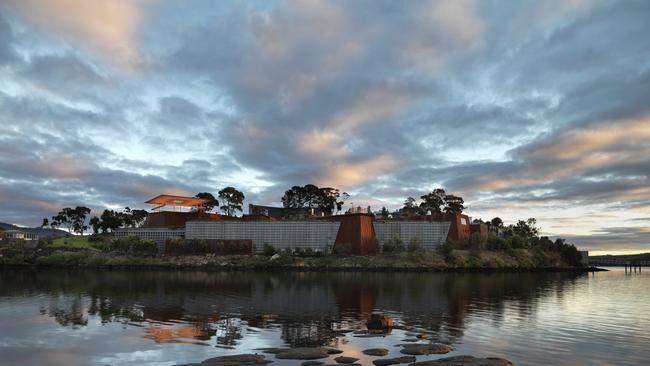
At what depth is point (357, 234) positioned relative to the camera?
125 m

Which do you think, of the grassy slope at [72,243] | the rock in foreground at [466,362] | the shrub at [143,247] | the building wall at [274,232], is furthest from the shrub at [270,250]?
the rock in foreground at [466,362]

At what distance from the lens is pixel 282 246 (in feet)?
429

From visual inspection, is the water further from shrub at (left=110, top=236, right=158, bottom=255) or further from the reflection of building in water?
shrub at (left=110, top=236, right=158, bottom=255)

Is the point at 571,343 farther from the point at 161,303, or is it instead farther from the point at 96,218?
the point at 96,218

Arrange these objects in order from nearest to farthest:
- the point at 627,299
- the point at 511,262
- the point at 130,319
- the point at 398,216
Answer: the point at 130,319, the point at 627,299, the point at 511,262, the point at 398,216

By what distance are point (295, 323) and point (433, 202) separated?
125009 millimetres

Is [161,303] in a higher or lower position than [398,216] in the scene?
lower

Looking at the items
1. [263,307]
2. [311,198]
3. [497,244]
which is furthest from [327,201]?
[263,307]


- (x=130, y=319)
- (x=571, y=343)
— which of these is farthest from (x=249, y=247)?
(x=571, y=343)

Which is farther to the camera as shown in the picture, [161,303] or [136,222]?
[136,222]

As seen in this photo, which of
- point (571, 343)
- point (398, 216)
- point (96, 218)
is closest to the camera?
point (571, 343)

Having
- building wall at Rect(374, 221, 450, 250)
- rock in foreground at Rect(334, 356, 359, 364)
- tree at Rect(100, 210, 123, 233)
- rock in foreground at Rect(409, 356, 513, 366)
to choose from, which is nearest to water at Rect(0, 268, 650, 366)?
rock in foreground at Rect(334, 356, 359, 364)

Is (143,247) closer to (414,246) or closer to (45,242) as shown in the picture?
(45,242)

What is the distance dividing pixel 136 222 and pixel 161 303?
14208 centimetres
